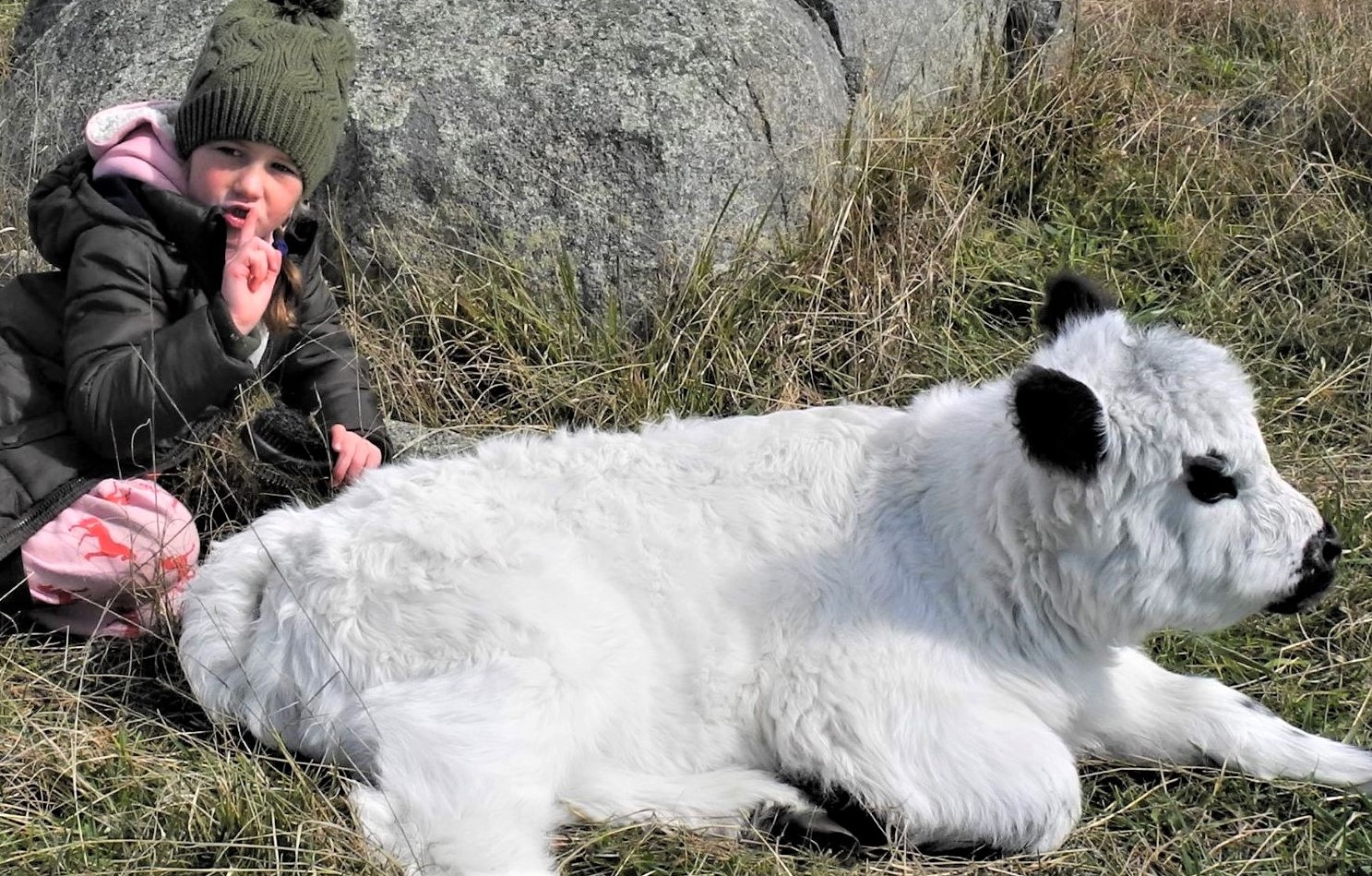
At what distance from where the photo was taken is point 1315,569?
Answer: 3516 mm

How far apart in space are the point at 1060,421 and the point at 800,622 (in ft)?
2.90

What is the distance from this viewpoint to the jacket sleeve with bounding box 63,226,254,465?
4.05 meters

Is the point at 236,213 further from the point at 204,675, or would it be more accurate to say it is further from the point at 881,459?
the point at 881,459

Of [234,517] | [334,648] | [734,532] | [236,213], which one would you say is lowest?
[234,517]

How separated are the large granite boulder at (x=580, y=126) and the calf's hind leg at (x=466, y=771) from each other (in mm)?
2357

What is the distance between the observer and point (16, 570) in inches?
164

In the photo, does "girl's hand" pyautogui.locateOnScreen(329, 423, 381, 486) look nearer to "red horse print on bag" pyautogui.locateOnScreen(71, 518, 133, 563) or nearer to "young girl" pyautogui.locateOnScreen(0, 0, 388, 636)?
"young girl" pyautogui.locateOnScreen(0, 0, 388, 636)

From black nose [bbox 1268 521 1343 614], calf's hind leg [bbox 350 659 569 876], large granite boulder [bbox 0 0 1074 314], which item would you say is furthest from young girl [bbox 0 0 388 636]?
black nose [bbox 1268 521 1343 614]

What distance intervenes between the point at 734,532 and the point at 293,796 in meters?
1.38

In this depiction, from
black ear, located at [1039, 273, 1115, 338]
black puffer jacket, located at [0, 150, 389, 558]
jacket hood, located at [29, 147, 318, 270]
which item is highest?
black ear, located at [1039, 273, 1115, 338]

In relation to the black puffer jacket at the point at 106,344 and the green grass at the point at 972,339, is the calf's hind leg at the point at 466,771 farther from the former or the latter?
the black puffer jacket at the point at 106,344

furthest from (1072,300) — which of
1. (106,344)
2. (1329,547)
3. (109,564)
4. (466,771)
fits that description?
(109,564)

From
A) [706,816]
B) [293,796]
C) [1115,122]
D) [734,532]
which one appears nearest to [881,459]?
[734,532]

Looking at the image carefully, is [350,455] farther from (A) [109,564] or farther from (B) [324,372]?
(A) [109,564]
